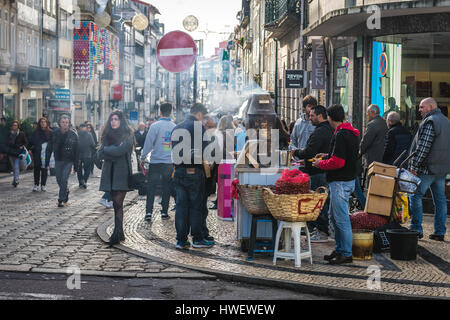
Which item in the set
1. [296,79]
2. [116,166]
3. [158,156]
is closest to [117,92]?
[296,79]

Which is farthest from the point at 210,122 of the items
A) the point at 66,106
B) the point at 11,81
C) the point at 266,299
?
the point at 66,106

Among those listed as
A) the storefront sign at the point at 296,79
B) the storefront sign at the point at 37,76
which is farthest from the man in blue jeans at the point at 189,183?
the storefront sign at the point at 37,76

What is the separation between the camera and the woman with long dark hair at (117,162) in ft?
35.5

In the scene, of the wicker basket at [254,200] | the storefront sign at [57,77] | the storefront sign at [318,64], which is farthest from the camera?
the storefront sign at [57,77]

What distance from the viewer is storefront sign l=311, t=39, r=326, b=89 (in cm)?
2306

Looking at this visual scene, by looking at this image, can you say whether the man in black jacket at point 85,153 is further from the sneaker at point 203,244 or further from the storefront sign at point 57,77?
the storefront sign at point 57,77

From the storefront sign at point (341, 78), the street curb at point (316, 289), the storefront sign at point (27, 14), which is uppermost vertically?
the storefront sign at point (27, 14)

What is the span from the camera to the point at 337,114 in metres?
9.48

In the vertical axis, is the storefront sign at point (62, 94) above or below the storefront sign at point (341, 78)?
above

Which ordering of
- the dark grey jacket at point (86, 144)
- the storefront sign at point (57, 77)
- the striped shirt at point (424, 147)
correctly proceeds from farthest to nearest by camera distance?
the storefront sign at point (57, 77) → the dark grey jacket at point (86, 144) → the striped shirt at point (424, 147)

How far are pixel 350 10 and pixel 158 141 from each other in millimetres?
5137

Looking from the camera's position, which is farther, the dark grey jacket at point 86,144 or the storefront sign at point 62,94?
the storefront sign at point 62,94

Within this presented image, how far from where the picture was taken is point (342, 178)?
9.24m

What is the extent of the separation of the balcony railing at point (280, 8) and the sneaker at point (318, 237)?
17.8 metres
